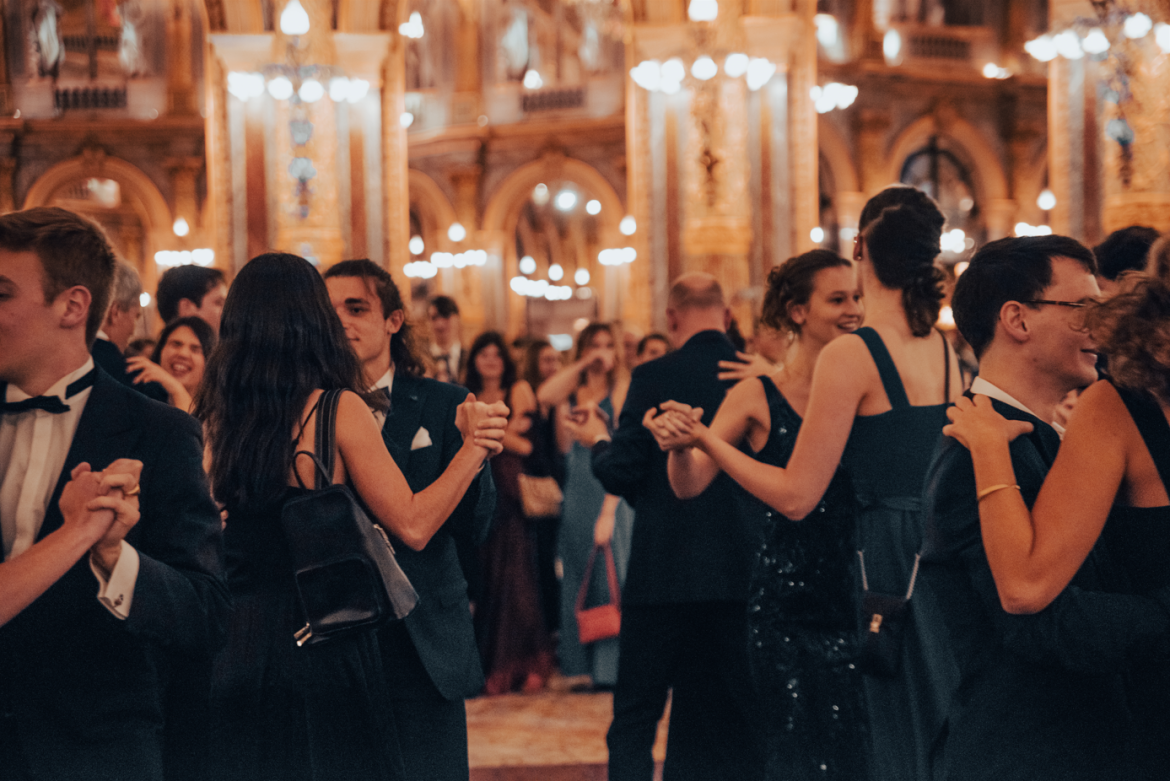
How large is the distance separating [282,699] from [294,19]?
9991mm

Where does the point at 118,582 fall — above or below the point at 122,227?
below

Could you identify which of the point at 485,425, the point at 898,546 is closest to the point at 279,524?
the point at 485,425

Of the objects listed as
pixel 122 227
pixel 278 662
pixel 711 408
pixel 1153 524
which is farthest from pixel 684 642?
pixel 122 227

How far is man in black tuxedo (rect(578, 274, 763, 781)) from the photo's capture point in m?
3.76

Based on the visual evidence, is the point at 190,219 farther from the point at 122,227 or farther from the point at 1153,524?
the point at 1153,524

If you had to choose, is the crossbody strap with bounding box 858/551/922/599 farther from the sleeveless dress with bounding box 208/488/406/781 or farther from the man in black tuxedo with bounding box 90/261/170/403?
the man in black tuxedo with bounding box 90/261/170/403

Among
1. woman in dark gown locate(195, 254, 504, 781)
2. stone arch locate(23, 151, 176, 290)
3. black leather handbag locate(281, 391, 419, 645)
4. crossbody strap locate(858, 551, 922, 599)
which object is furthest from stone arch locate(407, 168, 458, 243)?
black leather handbag locate(281, 391, 419, 645)

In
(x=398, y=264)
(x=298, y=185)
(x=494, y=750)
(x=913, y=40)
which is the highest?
(x=913, y=40)

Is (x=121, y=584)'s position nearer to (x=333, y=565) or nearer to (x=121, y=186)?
(x=333, y=565)

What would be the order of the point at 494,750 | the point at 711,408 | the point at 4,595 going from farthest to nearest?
the point at 494,750, the point at 711,408, the point at 4,595

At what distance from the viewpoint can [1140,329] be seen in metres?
1.91

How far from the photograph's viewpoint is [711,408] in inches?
164

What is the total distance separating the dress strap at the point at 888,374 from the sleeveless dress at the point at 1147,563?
98 cm

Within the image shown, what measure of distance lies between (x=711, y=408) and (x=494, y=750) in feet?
7.13
